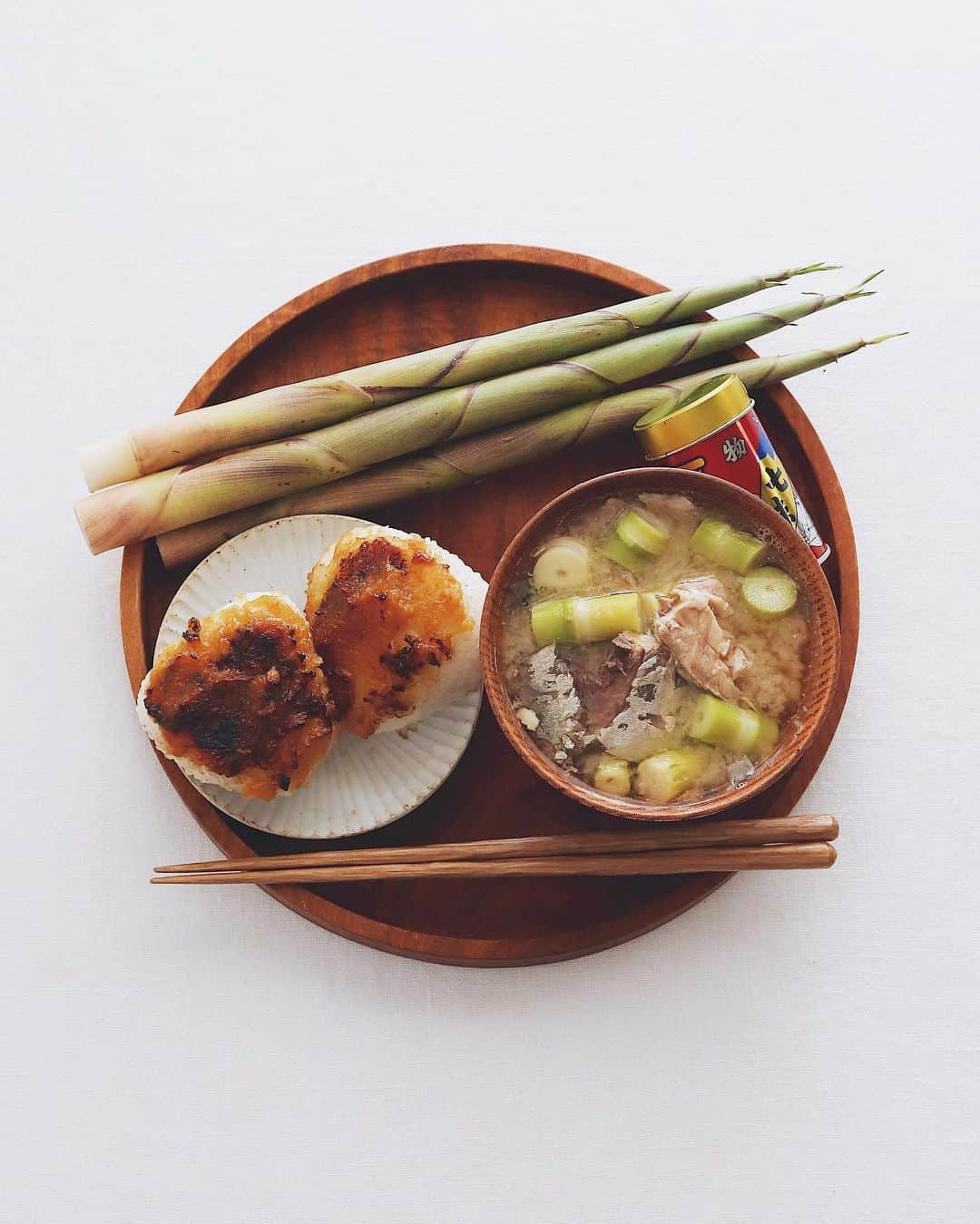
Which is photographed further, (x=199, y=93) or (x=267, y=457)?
(x=199, y=93)

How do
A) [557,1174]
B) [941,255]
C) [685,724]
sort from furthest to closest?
[941,255]
[557,1174]
[685,724]

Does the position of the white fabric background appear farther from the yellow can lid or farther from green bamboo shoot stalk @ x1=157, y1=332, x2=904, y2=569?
the yellow can lid

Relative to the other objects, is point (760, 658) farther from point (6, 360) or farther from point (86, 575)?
point (6, 360)

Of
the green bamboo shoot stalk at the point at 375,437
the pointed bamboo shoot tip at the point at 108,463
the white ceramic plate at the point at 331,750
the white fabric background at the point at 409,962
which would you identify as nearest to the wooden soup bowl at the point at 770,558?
the white ceramic plate at the point at 331,750

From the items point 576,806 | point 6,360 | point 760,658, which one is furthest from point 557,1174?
point 6,360

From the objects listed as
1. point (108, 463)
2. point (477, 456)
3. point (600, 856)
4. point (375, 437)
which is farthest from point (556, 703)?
point (108, 463)

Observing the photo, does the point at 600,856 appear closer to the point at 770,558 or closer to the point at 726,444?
the point at 770,558
